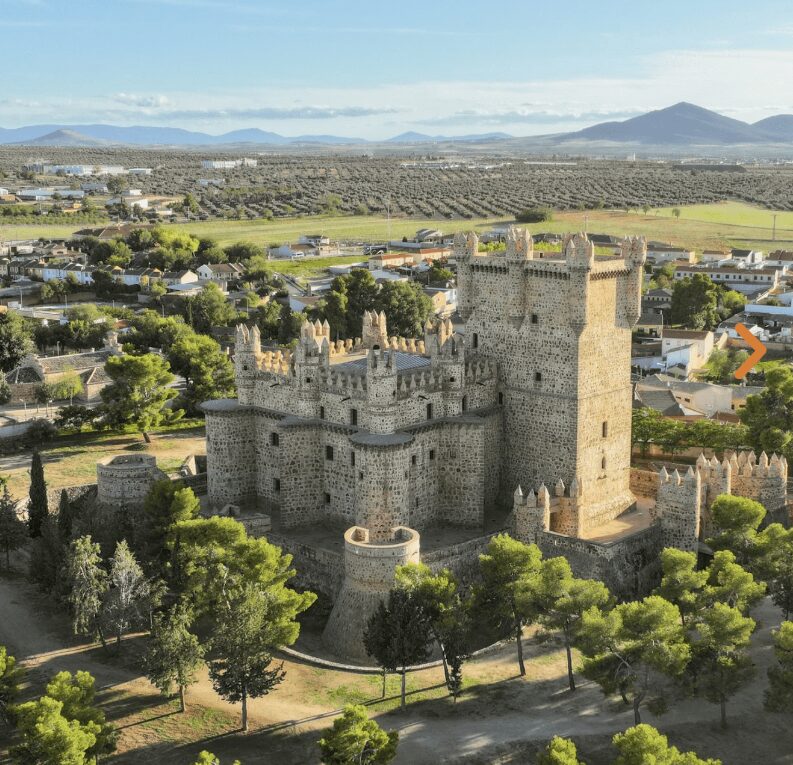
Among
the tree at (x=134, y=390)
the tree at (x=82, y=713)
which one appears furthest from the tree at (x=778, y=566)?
the tree at (x=134, y=390)

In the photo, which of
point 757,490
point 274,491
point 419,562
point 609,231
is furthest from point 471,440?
point 609,231

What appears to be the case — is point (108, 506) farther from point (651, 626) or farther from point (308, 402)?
point (651, 626)

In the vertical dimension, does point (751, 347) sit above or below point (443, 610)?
above

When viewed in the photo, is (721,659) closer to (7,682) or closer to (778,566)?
(778,566)

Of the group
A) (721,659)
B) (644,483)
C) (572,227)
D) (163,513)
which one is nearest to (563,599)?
(721,659)

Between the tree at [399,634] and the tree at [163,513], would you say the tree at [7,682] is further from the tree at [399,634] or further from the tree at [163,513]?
the tree at [399,634]
